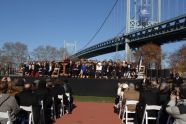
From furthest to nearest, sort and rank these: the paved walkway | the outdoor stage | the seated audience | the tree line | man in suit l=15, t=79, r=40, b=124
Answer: the tree line
the outdoor stage
the paved walkway
man in suit l=15, t=79, r=40, b=124
the seated audience

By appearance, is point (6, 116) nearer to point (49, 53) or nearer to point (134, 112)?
point (134, 112)

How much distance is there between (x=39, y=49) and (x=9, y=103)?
Result: 80241 mm

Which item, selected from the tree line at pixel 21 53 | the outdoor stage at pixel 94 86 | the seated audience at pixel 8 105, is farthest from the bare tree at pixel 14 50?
the seated audience at pixel 8 105

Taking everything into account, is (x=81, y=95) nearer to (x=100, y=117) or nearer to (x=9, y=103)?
(x=100, y=117)

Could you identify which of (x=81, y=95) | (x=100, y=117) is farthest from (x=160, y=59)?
(x=100, y=117)

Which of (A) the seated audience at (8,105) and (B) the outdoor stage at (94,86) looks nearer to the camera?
(A) the seated audience at (8,105)

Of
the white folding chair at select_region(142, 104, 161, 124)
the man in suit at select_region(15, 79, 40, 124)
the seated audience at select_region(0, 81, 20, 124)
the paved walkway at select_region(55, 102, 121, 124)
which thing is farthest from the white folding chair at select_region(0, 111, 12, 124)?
the paved walkway at select_region(55, 102, 121, 124)

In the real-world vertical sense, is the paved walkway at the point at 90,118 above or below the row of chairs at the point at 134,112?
below

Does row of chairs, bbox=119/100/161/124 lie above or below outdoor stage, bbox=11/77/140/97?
below

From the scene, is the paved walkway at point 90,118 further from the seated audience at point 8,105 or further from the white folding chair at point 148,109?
the seated audience at point 8,105

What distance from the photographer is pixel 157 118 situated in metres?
11.6

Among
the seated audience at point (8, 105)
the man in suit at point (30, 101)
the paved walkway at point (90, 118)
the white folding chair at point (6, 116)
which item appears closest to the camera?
the white folding chair at point (6, 116)

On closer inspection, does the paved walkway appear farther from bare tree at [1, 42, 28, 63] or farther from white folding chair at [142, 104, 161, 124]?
bare tree at [1, 42, 28, 63]

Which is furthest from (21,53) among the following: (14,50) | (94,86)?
(94,86)
